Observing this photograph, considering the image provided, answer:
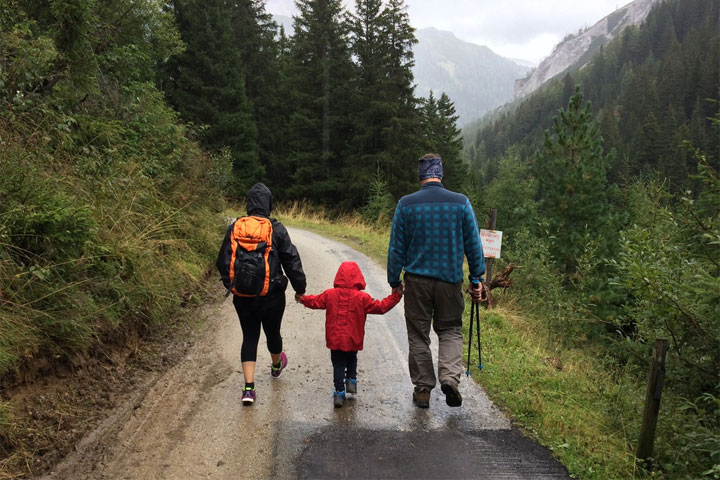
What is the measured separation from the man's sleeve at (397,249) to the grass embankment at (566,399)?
1620 mm

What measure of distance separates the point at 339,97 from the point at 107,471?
86.3ft

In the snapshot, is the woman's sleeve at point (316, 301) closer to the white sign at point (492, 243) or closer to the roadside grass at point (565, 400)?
the roadside grass at point (565, 400)

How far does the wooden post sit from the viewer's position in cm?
321

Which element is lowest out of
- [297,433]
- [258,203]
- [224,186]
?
[297,433]

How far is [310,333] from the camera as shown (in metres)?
5.95

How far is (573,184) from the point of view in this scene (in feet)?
48.5

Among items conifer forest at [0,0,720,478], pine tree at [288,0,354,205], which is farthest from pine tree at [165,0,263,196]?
pine tree at [288,0,354,205]

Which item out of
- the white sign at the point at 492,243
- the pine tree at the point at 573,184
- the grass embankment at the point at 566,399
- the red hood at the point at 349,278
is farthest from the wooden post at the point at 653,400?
the pine tree at the point at 573,184

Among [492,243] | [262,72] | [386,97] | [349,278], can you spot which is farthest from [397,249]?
[262,72]

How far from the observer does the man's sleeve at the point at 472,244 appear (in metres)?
3.95

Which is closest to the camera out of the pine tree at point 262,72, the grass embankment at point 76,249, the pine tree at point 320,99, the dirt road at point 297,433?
the dirt road at point 297,433

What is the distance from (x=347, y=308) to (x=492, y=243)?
400 centimetres

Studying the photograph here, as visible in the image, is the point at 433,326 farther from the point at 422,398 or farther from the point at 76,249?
the point at 76,249

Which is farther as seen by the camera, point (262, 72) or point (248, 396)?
point (262, 72)
